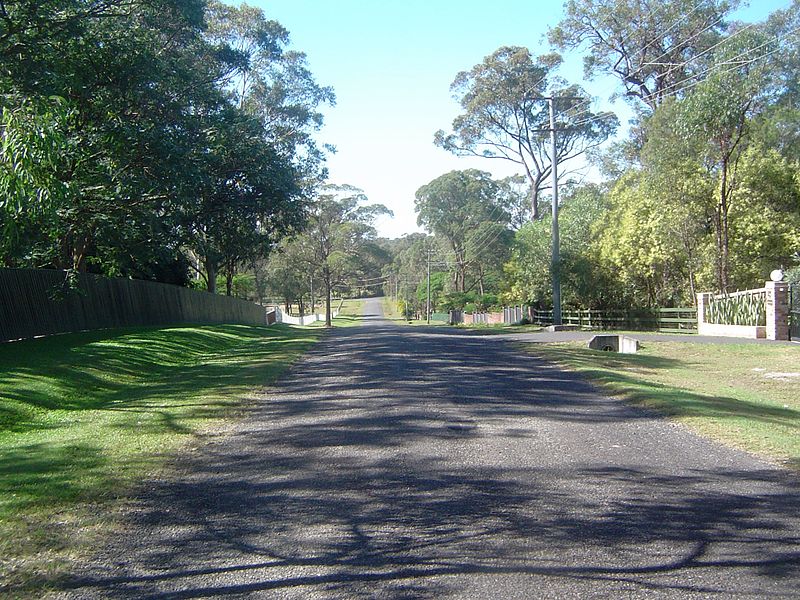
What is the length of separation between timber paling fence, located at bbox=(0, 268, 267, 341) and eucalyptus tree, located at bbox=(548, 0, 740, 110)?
2791 cm

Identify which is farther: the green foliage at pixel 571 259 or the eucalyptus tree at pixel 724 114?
the green foliage at pixel 571 259

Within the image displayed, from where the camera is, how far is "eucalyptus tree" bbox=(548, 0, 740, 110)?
4138 centimetres

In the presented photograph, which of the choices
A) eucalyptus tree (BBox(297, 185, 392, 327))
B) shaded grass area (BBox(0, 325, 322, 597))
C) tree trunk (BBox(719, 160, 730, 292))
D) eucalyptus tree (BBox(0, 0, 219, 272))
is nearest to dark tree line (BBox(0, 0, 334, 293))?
eucalyptus tree (BBox(0, 0, 219, 272))

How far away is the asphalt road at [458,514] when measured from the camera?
178 inches

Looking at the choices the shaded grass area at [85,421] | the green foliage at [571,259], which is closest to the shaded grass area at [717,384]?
the shaded grass area at [85,421]

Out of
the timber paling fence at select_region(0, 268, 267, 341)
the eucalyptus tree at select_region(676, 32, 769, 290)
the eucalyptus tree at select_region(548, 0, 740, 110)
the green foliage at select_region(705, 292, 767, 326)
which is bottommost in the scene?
A: the green foliage at select_region(705, 292, 767, 326)

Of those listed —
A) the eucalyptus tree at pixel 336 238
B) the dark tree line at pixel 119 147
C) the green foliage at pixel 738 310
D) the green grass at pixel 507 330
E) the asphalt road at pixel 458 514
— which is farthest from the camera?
the eucalyptus tree at pixel 336 238

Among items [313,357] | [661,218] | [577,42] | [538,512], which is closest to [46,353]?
[313,357]

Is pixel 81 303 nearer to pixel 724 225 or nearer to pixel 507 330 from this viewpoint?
pixel 507 330

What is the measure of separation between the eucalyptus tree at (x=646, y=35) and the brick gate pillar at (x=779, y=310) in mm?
17422

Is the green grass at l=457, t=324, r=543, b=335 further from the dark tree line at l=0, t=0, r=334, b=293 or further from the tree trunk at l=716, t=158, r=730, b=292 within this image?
the dark tree line at l=0, t=0, r=334, b=293

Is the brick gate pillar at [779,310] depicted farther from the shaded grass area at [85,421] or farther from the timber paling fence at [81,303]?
the timber paling fence at [81,303]

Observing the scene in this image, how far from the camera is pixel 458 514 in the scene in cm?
568

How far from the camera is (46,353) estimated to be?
15305 millimetres
